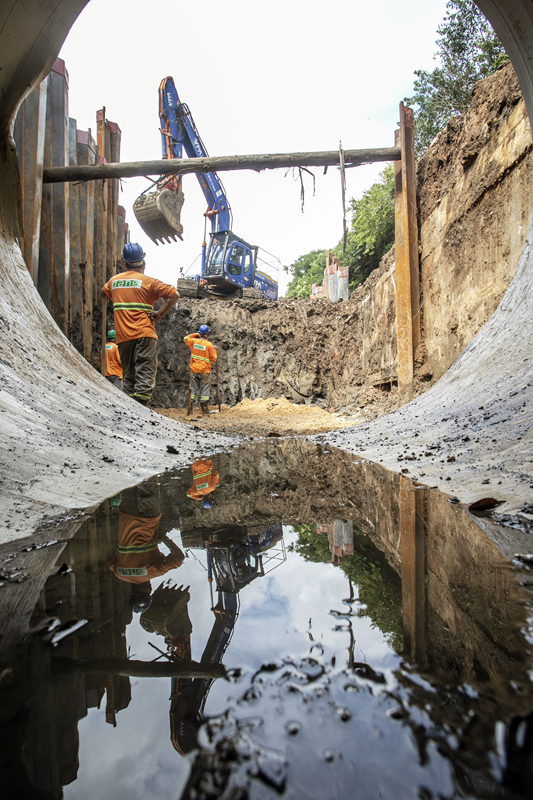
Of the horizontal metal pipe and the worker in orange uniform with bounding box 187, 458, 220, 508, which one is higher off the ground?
the horizontal metal pipe

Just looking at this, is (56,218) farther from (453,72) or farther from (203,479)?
(453,72)

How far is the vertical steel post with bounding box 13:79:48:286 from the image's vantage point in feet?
17.9

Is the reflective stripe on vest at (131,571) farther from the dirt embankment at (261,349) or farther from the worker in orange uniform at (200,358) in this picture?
the dirt embankment at (261,349)

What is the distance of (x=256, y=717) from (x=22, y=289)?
477cm

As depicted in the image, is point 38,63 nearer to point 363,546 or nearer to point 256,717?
point 363,546

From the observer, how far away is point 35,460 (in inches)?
89.3

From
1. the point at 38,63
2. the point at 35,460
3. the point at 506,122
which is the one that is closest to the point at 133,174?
the point at 38,63

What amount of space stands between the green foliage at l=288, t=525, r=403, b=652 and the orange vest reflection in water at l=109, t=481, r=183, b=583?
473 millimetres

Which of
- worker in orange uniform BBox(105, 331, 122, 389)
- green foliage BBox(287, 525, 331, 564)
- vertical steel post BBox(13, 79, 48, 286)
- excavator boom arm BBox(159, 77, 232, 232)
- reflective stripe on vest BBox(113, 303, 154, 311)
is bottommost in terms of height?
green foliage BBox(287, 525, 331, 564)

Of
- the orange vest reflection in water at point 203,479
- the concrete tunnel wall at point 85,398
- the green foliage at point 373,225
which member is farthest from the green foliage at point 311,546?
the green foliage at point 373,225

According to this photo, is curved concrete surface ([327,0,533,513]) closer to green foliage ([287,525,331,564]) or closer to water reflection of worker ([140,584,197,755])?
green foliage ([287,525,331,564])

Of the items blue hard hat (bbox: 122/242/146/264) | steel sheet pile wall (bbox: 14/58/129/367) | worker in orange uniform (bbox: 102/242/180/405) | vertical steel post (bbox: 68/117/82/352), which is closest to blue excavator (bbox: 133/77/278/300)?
steel sheet pile wall (bbox: 14/58/129/367)

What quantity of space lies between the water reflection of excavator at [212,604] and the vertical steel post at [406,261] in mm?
5588

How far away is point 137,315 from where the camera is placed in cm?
563
